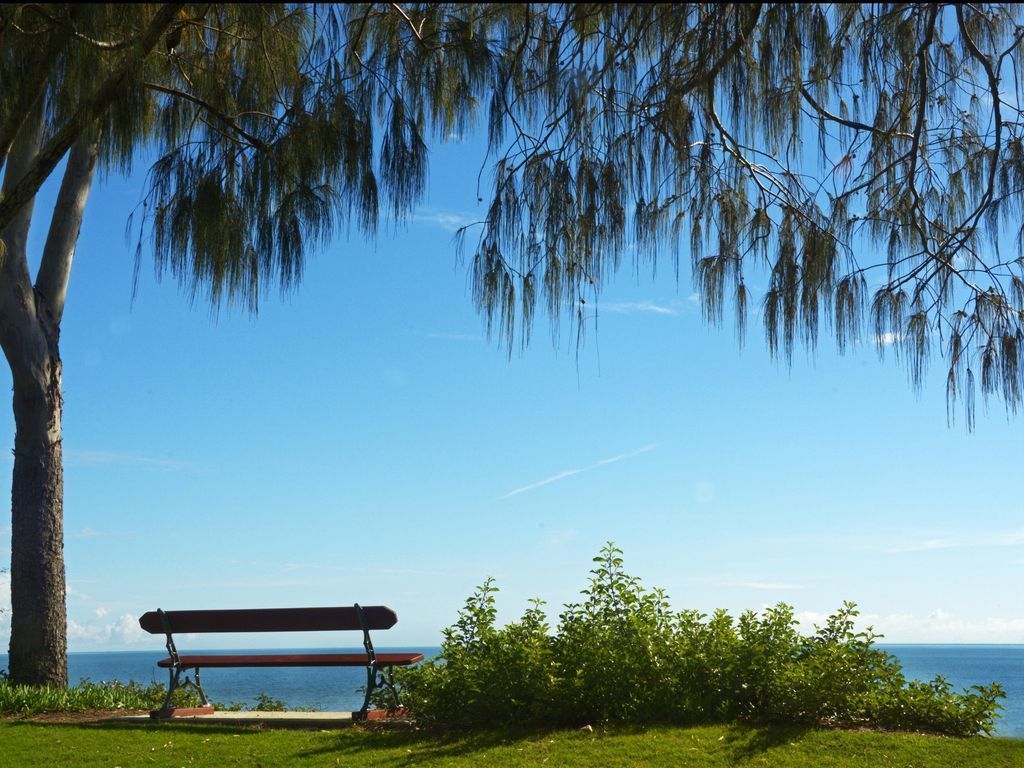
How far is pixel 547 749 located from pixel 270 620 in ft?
9.45

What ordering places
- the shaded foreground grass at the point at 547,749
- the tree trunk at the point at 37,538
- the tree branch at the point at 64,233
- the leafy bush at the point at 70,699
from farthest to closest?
the tree branch at the point at 64,233 < the tree trunk at the point at 37,538 < the leafy bush at the point at 70,699 < the shaded foreground grass at the point at 547,749

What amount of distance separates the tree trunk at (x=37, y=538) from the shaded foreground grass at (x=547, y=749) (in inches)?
96.8

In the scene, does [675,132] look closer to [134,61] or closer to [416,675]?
[134,61]

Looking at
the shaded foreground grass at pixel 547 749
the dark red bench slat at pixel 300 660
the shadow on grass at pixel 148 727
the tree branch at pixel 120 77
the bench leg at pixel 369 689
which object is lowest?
the shadow on grass at pixel 148 727

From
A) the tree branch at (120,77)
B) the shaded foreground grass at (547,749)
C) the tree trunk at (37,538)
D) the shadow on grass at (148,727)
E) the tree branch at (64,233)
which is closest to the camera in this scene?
the tree branch at (120,77)

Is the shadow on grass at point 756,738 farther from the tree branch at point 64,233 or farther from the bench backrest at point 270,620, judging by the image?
the tree branch at point 64,233

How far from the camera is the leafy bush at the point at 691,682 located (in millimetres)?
7055

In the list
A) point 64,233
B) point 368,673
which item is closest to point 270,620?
point 368,673

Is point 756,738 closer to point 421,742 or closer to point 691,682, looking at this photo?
point 691,682

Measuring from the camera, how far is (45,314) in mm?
10289

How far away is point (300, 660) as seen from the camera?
7938 millimetres

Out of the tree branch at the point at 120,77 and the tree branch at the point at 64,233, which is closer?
the tree branch at the point at 120,77

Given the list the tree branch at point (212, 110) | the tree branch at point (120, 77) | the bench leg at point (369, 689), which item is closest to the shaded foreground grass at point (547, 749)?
the bench leg at point (369, 689)

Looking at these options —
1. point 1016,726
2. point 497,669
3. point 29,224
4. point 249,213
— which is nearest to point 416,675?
point 497,669
